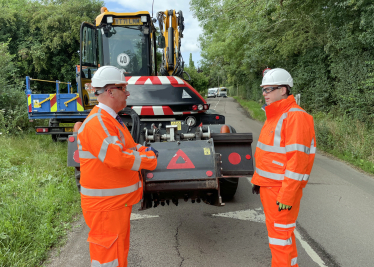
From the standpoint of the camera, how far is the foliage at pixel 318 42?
30.0ft

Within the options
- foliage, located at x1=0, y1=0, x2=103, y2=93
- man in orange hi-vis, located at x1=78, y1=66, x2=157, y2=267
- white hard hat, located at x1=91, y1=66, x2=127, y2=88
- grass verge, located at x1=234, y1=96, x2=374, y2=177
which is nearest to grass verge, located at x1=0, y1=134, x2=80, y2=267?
man in orange hi-vis, located at x1=78, y1=66, x2=157, y2=267

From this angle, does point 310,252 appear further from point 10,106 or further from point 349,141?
point 10,106

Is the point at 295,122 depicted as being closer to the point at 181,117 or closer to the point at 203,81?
the point at 181,117

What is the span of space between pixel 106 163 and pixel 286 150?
1460mm

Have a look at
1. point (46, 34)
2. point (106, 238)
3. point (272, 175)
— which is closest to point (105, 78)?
point (106, 238)

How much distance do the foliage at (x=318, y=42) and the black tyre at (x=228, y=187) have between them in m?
6.05

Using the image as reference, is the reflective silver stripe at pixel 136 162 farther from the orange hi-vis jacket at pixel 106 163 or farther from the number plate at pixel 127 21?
the number plate at pixel 127 21

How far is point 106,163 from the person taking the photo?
2205mm

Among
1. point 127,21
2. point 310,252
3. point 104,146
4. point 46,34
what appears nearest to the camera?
point 104,146

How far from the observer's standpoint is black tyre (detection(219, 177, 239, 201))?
4.39 meters

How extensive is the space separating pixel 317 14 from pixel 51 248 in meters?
10.9

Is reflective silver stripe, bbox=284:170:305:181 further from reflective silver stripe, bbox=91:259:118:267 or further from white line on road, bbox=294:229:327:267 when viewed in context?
reflective silver stripe, bbox=91:259:118:267

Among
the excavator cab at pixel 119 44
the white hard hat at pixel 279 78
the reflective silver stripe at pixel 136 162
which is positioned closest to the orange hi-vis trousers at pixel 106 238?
the reflective silver stripe at pixel 136 162

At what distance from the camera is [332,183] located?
6.14 metres
